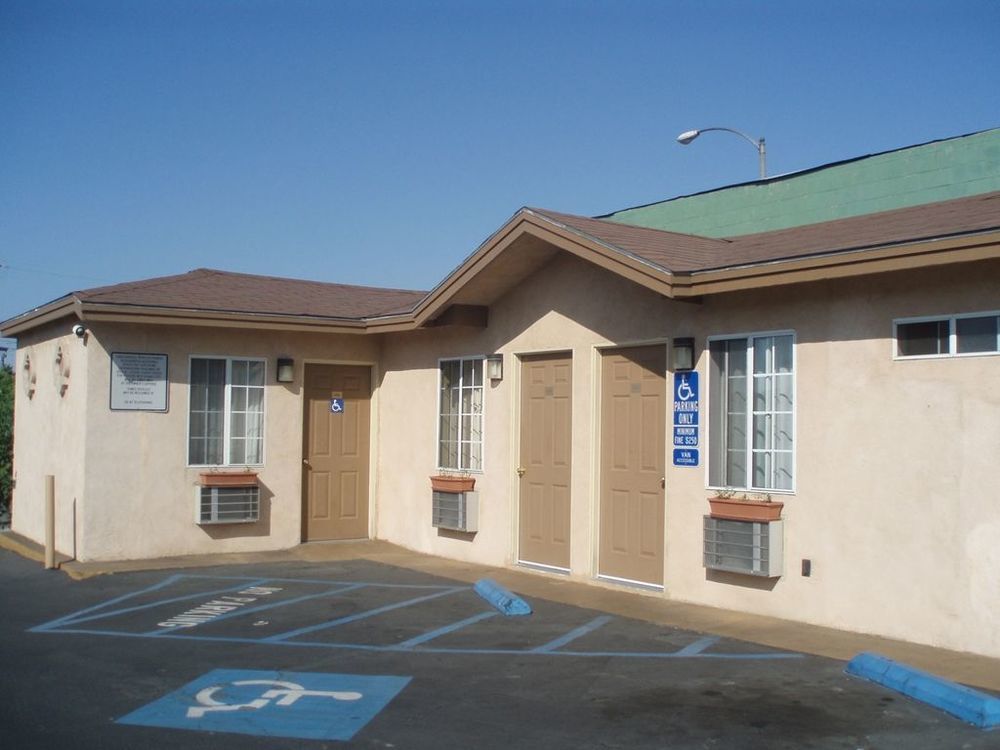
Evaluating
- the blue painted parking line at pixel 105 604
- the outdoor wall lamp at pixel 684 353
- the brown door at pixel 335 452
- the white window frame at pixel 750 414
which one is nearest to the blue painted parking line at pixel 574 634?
the white window frame at pixel 750 414

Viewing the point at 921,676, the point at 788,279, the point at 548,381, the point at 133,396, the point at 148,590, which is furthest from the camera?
the point at 133,396

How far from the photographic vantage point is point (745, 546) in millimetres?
8836

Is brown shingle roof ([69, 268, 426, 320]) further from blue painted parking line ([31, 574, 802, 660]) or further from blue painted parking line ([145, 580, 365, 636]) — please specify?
blue painted parking line ([145, 580, 365, 636])

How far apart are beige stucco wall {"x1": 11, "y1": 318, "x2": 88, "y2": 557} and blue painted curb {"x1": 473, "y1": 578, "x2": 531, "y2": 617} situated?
5086 millimetres

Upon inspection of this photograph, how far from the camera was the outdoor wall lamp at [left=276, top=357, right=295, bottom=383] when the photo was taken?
521 inches

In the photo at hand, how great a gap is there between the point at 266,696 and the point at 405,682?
3.02 feet

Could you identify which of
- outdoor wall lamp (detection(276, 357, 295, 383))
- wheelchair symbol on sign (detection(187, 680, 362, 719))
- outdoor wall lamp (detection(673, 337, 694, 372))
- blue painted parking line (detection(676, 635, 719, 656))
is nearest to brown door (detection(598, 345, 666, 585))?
outdoor wall lamp (detection(673, 337, 694, 372))

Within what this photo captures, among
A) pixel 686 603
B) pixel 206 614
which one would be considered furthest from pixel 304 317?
pixel 686 603

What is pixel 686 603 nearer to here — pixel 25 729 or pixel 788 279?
pixel 788 279

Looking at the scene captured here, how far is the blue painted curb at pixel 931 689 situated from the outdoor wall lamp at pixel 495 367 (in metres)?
5.84

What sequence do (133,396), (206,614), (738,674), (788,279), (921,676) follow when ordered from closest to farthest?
1. (921,676)
2. (738,674)
3. (788,279)
4. (206,614)
5. (133,396)

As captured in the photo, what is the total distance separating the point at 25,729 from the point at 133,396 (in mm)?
6932

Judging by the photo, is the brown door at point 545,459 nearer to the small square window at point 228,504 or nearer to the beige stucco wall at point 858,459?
the beige stucco wall at point 858,459

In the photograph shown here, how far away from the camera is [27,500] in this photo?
14.4m
